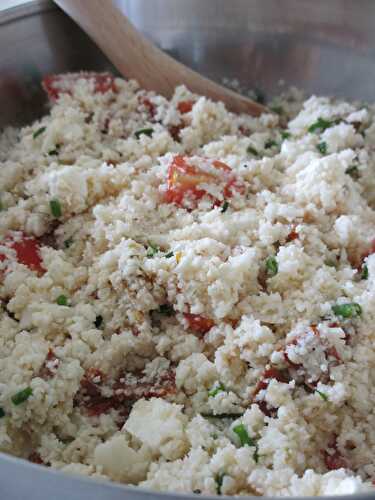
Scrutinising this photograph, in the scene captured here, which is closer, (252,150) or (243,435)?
(243,435)

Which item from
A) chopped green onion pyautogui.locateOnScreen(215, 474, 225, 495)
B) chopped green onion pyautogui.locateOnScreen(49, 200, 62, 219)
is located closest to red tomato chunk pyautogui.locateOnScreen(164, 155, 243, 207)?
chopped green onion pyautogui.locateOnScreen(49, 200, 62, 219)

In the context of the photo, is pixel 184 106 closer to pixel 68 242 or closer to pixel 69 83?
pixel 69 83

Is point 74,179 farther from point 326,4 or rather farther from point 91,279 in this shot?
point 326,4

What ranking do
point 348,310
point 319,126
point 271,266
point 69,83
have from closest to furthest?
point 348,310 < point 271,266 < point 319,126 < point 69,83

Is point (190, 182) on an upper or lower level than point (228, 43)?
lower

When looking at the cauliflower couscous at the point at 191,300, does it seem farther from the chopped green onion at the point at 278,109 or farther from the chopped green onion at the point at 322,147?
the chopped green onion at the point at 278,109

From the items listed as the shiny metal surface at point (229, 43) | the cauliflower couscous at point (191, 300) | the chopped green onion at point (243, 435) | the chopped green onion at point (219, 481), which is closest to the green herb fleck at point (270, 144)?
the cauliflower couscous at point (191, 300)

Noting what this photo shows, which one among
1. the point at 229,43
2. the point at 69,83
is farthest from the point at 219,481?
the point at 229,43
